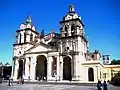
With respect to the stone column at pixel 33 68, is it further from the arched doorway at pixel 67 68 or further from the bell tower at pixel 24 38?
the arched doorway at pixel 67 68

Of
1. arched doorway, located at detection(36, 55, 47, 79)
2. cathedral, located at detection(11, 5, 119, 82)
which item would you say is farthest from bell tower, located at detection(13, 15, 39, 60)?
arched doorway, located at detection(36, 55, 47, 79)

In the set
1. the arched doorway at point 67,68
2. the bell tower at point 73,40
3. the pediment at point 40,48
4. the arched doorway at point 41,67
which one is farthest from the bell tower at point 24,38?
the arched doorway at point 67,68

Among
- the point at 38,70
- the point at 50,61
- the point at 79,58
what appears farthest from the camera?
the point at 38,70

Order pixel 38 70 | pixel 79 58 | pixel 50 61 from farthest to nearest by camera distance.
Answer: pixel 38 70
pixel 50 61
pixel 79 58

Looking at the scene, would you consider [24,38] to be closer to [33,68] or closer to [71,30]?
[33,68]

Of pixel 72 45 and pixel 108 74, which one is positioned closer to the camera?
pixel 72 45

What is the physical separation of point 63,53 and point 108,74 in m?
18.1

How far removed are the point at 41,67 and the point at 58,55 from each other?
29.5ft

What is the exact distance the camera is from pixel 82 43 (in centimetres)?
4769

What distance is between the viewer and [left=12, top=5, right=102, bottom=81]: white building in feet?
147

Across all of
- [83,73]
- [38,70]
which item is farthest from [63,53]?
[38,70]

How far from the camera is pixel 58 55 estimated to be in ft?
154

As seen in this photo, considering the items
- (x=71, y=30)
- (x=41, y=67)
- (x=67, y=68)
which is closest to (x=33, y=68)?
(x=41, y=67)

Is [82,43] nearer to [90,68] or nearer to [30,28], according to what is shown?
[90,68]
